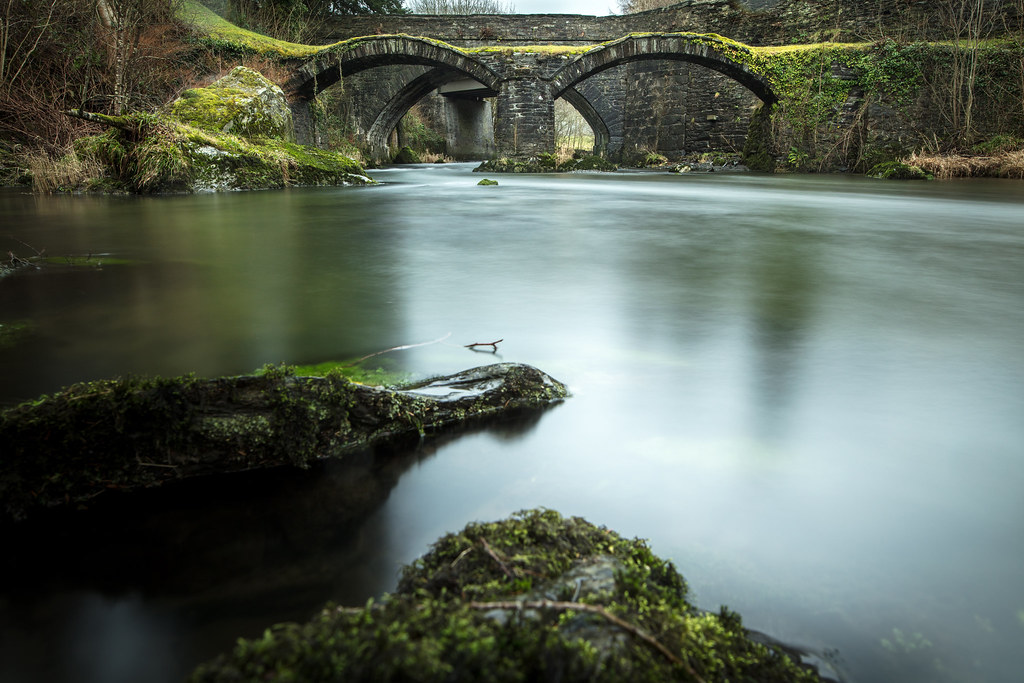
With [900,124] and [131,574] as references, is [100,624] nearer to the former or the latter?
[131,574]

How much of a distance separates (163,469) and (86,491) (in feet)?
0.47

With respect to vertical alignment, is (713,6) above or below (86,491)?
above

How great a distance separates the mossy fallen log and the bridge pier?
17805mm

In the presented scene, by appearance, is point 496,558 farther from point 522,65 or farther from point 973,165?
point 522,65

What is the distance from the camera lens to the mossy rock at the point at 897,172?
14.0 meters

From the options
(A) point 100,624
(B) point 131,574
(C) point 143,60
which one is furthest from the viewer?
(C) point 143,60

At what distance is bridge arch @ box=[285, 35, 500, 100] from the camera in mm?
17766

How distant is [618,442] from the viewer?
1714 millimetres

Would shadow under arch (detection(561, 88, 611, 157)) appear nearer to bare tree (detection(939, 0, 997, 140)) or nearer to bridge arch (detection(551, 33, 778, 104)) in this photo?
bridge arch (detection(551, 33, 778, 104))

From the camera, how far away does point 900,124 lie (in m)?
16.2

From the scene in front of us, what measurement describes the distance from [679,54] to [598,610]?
18690mm

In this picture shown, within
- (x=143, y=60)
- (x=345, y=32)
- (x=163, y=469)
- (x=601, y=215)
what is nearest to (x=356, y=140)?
(x=345, y=32)

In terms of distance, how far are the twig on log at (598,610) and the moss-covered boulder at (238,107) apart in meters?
11.6

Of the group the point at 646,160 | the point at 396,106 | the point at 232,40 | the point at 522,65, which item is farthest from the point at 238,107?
the point at 396,106
